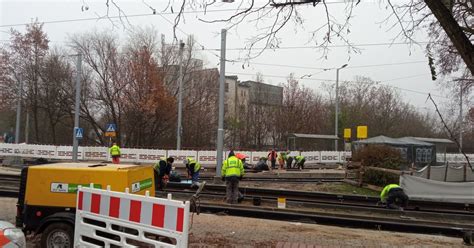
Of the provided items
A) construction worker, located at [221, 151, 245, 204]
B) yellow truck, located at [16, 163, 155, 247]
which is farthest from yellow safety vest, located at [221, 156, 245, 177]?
yellow truck, located at [16, 163, 155, 247]

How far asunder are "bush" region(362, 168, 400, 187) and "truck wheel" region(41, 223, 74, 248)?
17108 mm

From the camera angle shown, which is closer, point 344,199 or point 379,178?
point 344,199

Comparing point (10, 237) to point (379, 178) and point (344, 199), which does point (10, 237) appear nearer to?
point (344, 199)

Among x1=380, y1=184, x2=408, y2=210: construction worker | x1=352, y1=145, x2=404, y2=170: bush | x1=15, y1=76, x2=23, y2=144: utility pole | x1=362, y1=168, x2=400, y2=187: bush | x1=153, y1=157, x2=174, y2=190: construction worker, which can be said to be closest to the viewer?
x1=380, y1=184, x2=408, y2=210: construction worker

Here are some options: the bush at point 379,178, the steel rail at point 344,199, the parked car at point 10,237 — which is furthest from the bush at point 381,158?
the parked car at point 10,237

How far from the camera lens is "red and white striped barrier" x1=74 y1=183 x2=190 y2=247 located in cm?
440

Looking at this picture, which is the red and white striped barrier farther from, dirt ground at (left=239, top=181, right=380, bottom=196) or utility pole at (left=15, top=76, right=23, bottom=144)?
utility pole at (left=15, top=76, right=23, bottom=144)

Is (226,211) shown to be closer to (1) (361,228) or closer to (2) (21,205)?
(1) (361,228)

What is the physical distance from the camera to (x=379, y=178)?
69.7 ft

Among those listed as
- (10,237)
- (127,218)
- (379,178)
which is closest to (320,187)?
(379,178)

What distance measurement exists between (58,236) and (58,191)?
69cm

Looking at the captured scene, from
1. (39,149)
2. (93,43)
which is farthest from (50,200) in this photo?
(93,43)

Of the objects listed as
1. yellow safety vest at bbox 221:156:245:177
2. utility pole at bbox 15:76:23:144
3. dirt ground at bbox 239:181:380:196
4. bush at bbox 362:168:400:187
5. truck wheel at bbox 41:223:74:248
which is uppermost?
utility pole at bbox 15:76:23:144

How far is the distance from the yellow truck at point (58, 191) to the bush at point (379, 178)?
53.4 ft
